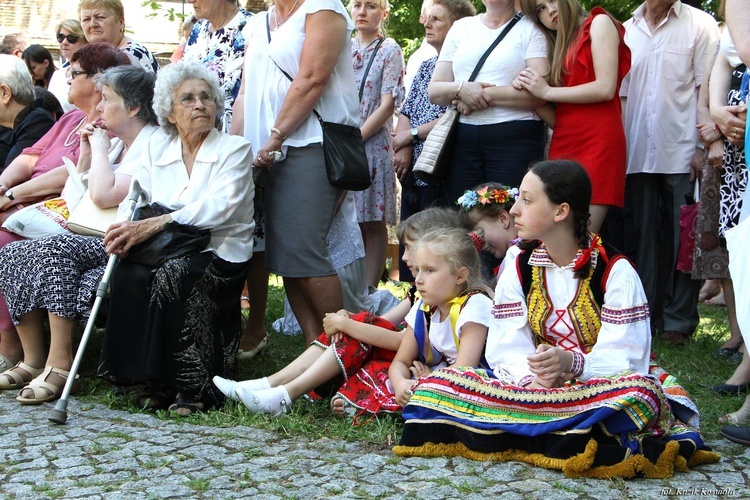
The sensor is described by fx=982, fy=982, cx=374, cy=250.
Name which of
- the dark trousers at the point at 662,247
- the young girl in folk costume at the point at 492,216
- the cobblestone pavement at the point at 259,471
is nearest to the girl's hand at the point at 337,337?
the cobblestone pavement at the point at 259,471

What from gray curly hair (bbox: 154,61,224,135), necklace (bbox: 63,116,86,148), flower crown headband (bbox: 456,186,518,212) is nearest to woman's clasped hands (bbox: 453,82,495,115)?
flower crown headband (bbox: 456,186,518,212)

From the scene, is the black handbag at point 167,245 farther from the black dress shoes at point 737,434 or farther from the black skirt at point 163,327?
the black dress shoes at point 737,434

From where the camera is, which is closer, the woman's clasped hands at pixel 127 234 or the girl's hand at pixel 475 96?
the woman's clasped hands at pixel 127 234

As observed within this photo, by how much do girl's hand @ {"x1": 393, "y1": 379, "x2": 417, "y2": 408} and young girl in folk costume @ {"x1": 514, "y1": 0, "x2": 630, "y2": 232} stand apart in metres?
1.58

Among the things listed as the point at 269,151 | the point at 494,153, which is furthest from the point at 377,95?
the point at 269,151

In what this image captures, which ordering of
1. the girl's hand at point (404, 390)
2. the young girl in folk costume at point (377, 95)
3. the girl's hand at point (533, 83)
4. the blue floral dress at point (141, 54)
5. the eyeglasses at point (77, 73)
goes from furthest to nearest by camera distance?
the young girl in folk costume at point (377, 95)
the blue floral dress at point (141, 54)
the eyeglasses at point (77, 73)
the girl's hand at point (533, 83)
the girl's hand at point (404, 390)

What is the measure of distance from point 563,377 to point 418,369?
782mm

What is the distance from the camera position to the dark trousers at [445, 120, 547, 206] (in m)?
5.28

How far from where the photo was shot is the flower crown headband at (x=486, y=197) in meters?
4.64

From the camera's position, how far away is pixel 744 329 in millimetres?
3812

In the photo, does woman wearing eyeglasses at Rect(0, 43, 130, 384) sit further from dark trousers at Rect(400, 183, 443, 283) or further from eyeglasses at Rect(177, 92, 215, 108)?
dark trousers at Rect(400, 183, 443, 283)

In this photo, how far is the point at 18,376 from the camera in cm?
514

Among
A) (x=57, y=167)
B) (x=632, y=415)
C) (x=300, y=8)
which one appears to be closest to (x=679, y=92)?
(x=300, y=8)

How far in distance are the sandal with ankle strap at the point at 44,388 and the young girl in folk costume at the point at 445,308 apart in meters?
1.73
